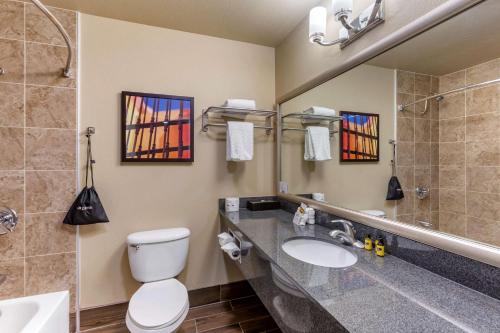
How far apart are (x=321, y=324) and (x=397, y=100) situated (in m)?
1.08

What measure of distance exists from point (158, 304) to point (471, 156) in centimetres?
178

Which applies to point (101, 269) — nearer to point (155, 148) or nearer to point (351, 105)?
point (155, 148)

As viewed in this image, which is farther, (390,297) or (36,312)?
(36,312)

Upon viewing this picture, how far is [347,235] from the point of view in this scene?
1.30m

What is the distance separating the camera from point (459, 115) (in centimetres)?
92

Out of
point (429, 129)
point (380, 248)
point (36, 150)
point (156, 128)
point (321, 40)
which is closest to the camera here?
point (429, 129)

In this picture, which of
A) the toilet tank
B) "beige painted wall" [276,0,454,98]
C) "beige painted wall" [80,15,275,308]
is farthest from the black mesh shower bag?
"beige painted wall" [276,0,454,98]

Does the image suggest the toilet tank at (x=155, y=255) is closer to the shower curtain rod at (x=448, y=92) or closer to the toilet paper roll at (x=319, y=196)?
the toilet paper roll at (x=319, y=196)

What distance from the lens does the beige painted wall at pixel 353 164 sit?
126 cm

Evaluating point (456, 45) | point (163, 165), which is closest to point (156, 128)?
point (163, 165)

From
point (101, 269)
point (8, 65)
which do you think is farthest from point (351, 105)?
point (8, 65)

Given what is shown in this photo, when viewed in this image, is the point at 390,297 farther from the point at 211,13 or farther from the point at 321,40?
the point at 211,13

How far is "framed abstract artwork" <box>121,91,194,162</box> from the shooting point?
1.87 m

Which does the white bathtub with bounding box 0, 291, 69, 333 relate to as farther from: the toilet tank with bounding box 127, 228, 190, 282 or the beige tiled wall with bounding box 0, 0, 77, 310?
the toilet tank with bounding box 127, 228, 190, 282
